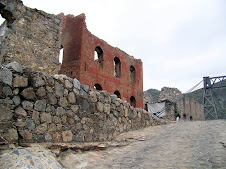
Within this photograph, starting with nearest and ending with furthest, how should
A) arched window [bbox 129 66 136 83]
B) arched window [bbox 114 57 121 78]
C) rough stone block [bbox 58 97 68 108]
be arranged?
rough stone block [bbox 58 97 68 108] → arched window [bbox 114 57 121 78] → arched window [bbox 129 66 136 83]

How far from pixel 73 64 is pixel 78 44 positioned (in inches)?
53.5

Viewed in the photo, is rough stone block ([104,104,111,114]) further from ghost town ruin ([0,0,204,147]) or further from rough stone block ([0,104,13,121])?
rough stone block ([0,104,13,121])

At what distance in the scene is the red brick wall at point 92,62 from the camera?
13748 millimetres

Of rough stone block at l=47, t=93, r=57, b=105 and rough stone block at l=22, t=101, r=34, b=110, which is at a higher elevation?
rough stone block at l=47, t=93, r=57, b=105

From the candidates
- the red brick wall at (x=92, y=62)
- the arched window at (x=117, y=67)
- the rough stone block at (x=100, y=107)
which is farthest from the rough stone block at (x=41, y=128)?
the arched window at (x=117, y=67)

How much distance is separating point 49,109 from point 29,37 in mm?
3226

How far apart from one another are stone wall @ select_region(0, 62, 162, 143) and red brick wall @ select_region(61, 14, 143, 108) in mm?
7299

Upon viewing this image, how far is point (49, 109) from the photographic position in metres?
4.41

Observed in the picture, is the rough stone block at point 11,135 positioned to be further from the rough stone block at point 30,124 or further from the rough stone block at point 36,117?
the rough stone block at point 36,117

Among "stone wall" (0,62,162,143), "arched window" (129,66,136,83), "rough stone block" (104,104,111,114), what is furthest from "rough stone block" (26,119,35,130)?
"arched window" (129,66,136,83)

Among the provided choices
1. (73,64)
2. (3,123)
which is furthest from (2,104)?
(73,64)

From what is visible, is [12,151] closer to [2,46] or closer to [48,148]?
[48,148]

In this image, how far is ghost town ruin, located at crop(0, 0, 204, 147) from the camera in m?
3.71

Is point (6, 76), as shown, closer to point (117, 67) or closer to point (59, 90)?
point (59, 90)
